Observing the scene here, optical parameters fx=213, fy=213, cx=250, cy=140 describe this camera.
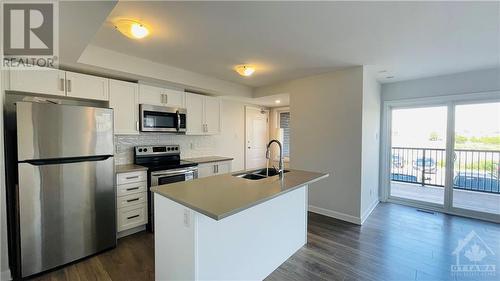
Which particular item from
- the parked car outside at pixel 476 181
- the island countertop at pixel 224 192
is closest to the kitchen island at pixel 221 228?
the island countertop at pixel 224 192

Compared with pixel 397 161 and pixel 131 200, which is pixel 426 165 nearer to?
pixel 397 161

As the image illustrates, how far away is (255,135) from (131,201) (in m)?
3.72

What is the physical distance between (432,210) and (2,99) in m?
6.32

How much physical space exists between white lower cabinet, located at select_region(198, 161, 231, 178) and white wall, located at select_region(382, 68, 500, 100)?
3570 millimetres

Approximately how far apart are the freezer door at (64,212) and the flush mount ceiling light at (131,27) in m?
1.42

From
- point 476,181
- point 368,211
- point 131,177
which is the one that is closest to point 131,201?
point 131,177

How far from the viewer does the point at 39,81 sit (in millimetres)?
2408

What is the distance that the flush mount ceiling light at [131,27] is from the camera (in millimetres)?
1952

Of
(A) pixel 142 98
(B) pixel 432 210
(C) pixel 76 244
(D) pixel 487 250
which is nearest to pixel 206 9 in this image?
(A) pixel 142 98

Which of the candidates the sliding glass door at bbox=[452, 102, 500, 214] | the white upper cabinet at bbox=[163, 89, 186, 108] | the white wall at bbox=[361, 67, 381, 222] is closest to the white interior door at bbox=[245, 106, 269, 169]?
the white upper cabinet at bbox=[163, 89, 186, 108]

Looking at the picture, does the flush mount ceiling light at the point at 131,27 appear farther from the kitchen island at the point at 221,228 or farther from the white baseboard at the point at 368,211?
the white baseboard at the point at 368,211

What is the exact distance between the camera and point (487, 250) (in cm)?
261

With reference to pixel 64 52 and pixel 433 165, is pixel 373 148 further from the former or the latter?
pixel 64 52

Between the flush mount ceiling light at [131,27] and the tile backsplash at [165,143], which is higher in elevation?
the flush mount ceiling light at [131,27]
